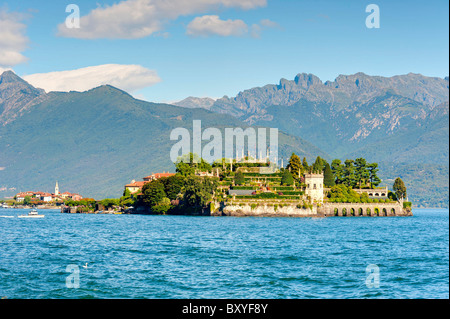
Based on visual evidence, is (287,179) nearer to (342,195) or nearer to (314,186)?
(314,186)

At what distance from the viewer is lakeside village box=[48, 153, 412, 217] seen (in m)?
125

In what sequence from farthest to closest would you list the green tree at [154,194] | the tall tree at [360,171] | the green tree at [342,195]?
the tall tree at [360,171]
the green tree at [154,194]
the green tree at [342,195]

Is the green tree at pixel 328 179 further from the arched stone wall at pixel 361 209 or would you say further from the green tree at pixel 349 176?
the green tree at pixel 349 176

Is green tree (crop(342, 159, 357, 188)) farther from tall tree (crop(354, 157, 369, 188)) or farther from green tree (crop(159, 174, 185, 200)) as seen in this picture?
green tree (crop(159, 174, 185, 200))

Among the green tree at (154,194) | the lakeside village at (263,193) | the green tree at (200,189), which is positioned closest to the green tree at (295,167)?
the lakeside village at (263,193)

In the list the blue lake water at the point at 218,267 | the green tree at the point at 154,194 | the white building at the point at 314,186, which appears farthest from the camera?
the green tree at the point at 154,194

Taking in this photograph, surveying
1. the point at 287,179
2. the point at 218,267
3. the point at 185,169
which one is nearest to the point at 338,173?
the point at 287,179

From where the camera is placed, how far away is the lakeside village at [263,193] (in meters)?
125

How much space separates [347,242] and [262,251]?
621 inches

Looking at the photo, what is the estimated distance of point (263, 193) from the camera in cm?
12556
